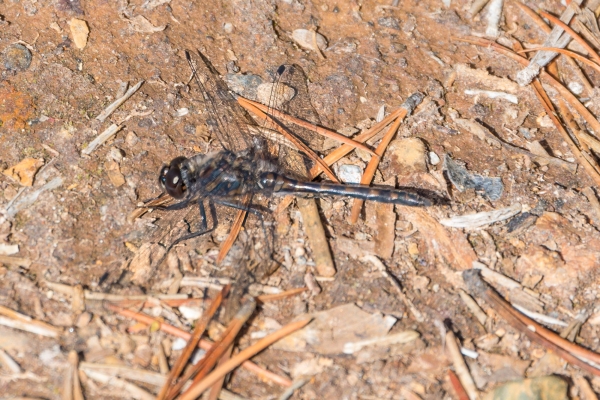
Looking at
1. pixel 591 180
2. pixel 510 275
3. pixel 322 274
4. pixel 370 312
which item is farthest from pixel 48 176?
pixel 591 180

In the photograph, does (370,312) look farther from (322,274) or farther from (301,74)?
(301,74)

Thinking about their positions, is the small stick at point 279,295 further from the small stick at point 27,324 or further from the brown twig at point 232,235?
the small stick at point 27,324

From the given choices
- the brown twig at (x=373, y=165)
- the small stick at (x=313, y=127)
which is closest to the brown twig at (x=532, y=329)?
the brown twig at (x=373, y=165)

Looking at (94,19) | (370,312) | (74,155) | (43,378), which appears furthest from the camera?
(94,19)

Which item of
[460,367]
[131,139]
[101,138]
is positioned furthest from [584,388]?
[101,138]

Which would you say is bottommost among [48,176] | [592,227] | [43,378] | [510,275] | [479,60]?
[43,378]

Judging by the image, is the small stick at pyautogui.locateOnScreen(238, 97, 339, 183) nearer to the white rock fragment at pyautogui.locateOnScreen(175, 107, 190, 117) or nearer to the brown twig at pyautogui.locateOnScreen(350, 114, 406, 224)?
the brown twig at pyautogui.locateOnScreen(350, 114, 406, 224)

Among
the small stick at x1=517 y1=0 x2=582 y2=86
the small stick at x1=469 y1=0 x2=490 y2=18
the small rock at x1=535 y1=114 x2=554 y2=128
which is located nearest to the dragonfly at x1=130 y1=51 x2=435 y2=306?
the small rock at x1=535 y1=114 x2=554 y2=128
